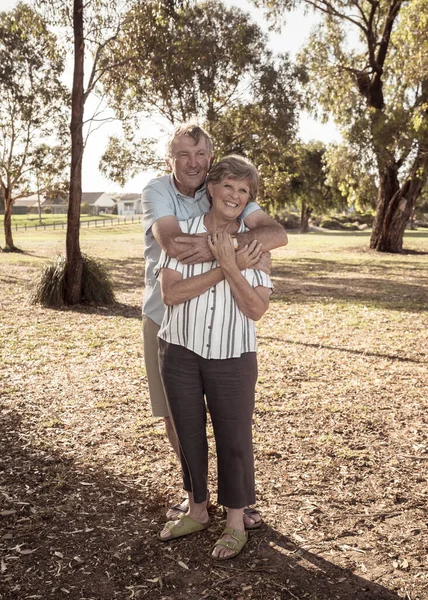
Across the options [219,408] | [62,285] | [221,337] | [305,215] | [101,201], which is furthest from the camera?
[101,201]

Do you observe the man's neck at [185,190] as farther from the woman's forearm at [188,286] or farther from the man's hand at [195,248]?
the woman's forearm at [188,286]

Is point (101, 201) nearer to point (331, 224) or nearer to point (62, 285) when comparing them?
point (331, 224)

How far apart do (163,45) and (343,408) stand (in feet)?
28.6

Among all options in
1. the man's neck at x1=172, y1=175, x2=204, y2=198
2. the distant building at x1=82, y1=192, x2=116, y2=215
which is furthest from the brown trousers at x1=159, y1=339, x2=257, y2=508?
the distant building at x1=82, y1=192, x2=116, y2=215

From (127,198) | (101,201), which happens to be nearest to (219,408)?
(127,198)

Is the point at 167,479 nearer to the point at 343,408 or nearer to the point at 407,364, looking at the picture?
the point at 343,408

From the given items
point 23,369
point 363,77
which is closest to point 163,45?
point 23,369

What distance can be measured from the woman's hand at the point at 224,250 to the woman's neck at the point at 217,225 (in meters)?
0.18

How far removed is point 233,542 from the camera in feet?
10.8

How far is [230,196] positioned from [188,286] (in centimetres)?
50

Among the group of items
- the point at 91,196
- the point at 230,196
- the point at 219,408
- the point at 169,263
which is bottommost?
the point at 219,408

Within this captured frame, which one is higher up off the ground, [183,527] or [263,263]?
[263,263]

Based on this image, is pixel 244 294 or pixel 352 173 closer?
Answer: pixel 244 294

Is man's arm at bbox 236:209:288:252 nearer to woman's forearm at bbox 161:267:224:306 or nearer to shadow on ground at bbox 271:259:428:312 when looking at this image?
woman's forearm at bbox 161:267:224:306
